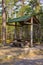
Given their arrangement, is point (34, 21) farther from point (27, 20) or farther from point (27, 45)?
point (27, 45)

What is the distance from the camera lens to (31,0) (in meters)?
19.0

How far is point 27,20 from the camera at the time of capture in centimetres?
1316

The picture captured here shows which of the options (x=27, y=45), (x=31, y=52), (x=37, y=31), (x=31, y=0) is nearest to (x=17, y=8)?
(x=31, y=0)

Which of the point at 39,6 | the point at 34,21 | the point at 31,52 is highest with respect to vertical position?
the point at 39,6

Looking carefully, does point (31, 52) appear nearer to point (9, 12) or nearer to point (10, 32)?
point (10, 32)

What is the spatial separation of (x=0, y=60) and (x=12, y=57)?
764mm

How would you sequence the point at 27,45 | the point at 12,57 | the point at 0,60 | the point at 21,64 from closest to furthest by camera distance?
the point at 21,64 → the point at 0,60 → the point at 12,57 → the point at 27,45

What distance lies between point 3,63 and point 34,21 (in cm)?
736

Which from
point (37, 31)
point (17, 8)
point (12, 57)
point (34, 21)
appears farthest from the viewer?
point (17, 8)

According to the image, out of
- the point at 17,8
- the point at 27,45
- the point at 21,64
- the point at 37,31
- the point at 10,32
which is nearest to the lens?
the point at 21,64

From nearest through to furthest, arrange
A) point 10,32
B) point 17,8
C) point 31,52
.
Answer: point 31,52
point 10,32
point 17,8

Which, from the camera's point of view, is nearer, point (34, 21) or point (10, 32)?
point (34, 21)

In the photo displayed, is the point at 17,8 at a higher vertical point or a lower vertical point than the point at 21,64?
higher

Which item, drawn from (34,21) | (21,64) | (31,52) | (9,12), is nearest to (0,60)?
(21,64)
